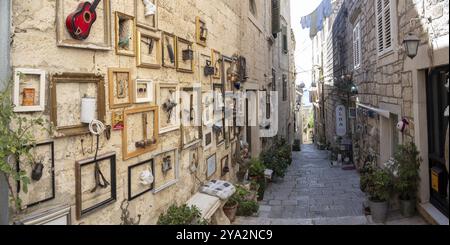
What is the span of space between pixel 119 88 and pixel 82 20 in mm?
739

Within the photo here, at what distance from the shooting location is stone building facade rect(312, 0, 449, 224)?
394cm

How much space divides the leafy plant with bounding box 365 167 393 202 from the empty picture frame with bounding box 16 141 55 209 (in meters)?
4.25

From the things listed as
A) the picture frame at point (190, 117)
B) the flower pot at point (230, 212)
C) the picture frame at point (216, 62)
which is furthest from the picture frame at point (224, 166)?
the picture frame at point (216, 62)

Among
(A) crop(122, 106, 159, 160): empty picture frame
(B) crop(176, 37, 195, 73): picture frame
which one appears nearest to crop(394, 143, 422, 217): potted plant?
(B) crop(176, 37, 195, 73): picture frame

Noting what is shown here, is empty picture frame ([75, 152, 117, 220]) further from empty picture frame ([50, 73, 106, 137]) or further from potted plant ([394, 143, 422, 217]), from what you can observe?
potted plant ([394, 143, 422, 217])

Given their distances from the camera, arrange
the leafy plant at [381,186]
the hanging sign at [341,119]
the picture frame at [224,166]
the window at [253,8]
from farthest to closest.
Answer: the hanging sign at [341,119], the window at [253,8], the picture frame at [224,166], the leafy plant at [381,186]

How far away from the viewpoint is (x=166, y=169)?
4.34 metres

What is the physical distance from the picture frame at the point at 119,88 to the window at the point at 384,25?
4365 mm

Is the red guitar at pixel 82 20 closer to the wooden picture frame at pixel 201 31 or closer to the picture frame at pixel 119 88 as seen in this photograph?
the picture frame at pixel 119 88

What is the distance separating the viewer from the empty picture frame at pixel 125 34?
335 cm

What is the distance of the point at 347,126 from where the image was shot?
12367mm

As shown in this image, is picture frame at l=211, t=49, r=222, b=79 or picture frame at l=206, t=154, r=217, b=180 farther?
picture frame at l=211, t=49, r=222, b=79

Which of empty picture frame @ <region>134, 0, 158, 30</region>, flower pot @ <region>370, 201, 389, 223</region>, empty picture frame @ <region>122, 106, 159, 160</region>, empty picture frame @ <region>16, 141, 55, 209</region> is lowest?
flower pot @ <region>370, 201, 389, 223</region>
